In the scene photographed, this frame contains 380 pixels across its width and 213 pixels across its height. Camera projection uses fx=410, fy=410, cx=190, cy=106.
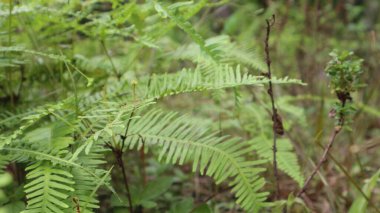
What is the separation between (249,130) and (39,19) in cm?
83

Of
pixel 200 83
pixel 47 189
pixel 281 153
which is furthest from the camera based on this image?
pixel 281 153

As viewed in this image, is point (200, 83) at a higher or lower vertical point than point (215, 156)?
higher

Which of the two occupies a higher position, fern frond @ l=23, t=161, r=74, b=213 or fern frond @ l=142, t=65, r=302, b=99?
fern frond @ l=142, t=65, r=302, b=99

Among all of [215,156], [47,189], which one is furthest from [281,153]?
[47,189]

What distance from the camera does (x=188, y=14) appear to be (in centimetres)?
116

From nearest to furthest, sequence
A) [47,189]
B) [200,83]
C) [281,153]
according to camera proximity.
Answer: [47,189]
[200,83]
[281,153]

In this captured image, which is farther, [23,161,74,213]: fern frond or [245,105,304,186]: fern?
[245,105,304,186]: fern

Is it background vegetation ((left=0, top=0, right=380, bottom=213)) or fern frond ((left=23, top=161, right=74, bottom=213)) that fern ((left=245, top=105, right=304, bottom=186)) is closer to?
background vegetation ((left=0, top=0, right=380, bottom=213))

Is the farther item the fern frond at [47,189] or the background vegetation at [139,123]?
the background vegetation at [139,123]

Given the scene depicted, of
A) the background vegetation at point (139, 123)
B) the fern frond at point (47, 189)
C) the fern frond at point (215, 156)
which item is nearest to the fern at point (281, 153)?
the background vegetation at point (139, 123)

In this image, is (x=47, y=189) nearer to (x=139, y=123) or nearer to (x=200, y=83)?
(x=139, y=123)

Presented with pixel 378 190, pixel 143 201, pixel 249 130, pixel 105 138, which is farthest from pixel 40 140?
pixel 378 190

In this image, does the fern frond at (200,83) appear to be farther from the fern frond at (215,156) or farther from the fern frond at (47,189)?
the fern frond at (47,189)

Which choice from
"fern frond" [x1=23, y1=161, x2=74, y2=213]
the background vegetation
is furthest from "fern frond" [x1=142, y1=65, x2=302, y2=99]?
"fern frond" [x1=23, y1=161, x2=74, y2=213]
